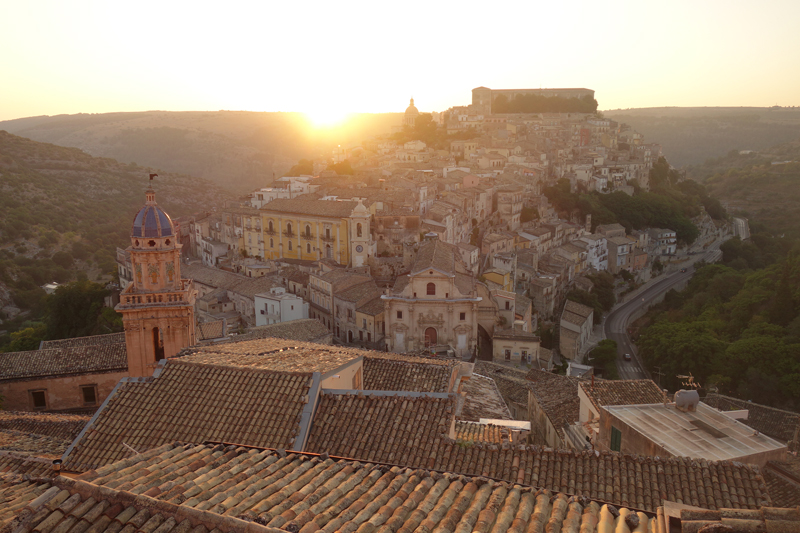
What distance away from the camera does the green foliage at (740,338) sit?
33.0 metres

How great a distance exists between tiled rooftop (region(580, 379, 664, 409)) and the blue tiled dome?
547 inches

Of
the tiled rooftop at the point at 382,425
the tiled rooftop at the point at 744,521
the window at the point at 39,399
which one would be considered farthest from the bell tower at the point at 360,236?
the tiled rooftop at the point at 744,521

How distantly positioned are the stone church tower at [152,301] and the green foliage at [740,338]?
2976 cm

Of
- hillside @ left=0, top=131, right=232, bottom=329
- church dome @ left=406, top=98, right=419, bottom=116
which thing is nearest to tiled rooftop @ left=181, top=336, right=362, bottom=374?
hillside @ left=0, top=131, right=232, bottom=329

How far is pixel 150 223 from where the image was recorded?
58.6 ft

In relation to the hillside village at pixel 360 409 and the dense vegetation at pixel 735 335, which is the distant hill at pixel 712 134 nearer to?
the dense vegetation at pixel 735 335

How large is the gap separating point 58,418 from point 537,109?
95.0 m

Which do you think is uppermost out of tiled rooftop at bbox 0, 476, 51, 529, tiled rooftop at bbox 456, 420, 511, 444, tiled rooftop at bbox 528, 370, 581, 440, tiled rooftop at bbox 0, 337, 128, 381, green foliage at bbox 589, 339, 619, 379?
tiled rooftop at bbox 0, 476, 51, 529

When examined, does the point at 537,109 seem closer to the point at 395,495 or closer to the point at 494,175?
the point at 494,175

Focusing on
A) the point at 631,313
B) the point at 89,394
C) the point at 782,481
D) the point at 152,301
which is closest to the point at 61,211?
the point at 89,394

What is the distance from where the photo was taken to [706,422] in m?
12.8

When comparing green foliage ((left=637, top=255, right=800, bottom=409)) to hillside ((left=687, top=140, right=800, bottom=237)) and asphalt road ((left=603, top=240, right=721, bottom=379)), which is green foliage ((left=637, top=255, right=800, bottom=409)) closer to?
asphalt road ((left=603, top=240, right=721, bottom=379))

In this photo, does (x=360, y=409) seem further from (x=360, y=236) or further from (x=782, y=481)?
(x=360, y=236)

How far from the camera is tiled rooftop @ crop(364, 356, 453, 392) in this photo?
14.4m
